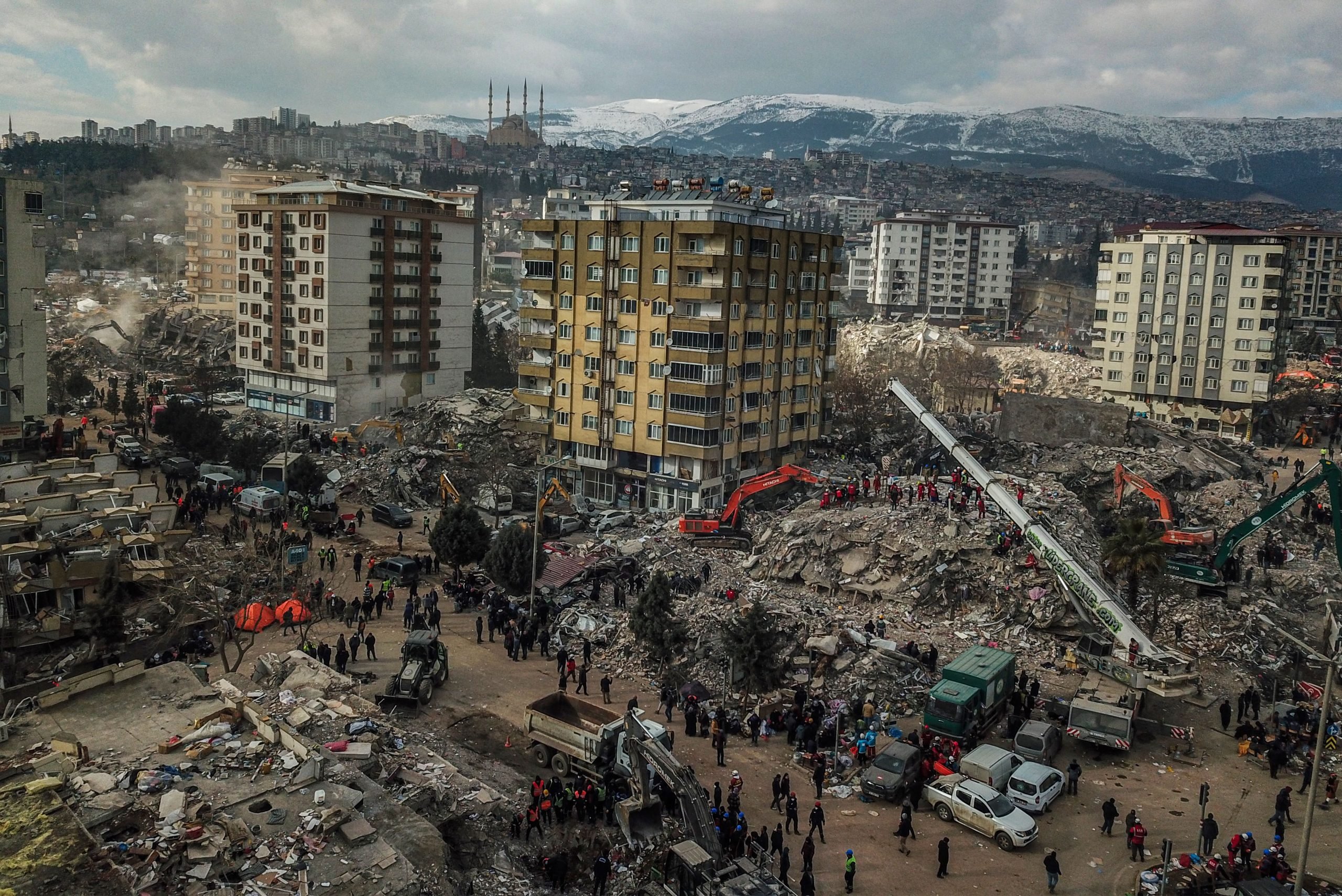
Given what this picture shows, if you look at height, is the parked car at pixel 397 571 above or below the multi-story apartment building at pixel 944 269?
below

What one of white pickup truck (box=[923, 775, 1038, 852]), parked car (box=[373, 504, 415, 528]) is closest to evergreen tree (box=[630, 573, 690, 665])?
white pickup truck (box=[923, 775, 1038, 852])

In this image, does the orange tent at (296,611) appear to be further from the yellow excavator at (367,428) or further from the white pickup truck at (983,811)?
the yellow excavator at (367,428)

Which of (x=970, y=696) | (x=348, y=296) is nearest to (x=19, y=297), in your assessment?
(x=348, y=296)

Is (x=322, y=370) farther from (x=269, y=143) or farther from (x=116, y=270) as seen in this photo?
(x=269, y=143)

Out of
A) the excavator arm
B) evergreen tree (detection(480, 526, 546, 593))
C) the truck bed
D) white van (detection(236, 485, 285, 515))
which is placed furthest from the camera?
white van (detection(236, 485, 285, 515))

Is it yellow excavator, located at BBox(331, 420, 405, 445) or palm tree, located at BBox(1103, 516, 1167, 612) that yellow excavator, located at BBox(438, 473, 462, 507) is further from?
palm tree, located at BBox(1103, 516, 1167, 612)

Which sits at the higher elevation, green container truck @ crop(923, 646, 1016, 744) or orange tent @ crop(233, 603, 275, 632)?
green container truck @ crop(923, 646, 1016, 744)

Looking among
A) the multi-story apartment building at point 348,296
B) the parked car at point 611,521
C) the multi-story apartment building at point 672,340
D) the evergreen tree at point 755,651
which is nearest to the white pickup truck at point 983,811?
the evergreen tree at point 755,651
